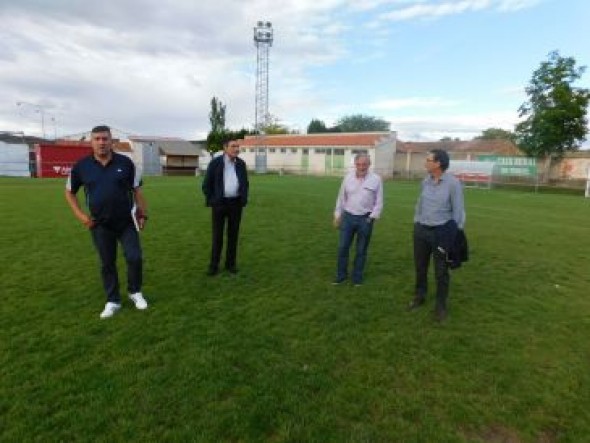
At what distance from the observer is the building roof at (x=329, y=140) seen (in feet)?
160

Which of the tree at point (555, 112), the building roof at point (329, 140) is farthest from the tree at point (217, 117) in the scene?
the tree at point (555, 112)

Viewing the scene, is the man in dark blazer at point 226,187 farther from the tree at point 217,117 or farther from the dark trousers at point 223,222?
the tree at point 217,117

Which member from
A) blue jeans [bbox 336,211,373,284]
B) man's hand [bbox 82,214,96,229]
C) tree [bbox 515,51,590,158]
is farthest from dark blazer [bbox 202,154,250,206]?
tree [bbox 515,51,590,158]

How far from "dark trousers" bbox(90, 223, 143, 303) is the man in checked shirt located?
102 inches

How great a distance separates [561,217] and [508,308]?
518 inches

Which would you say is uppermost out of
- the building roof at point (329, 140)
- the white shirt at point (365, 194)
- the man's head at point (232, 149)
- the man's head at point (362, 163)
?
the building roof at point (329, 140)

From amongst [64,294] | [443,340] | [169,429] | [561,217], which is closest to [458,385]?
[443,340]

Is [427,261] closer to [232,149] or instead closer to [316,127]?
[232,149]

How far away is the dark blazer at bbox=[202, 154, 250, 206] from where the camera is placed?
240 inches

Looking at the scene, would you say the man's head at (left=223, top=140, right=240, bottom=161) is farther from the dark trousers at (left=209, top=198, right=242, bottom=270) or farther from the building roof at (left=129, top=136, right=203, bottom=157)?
the building roof at (left=129, top=136, right=203, bottom=157)

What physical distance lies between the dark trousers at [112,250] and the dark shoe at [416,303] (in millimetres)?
3137

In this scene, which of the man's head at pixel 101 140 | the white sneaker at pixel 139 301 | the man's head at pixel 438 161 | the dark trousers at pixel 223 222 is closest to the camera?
the man's head at pixel 101 140

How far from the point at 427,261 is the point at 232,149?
284cm

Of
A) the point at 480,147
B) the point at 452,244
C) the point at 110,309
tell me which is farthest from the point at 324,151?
the point at 110,309
